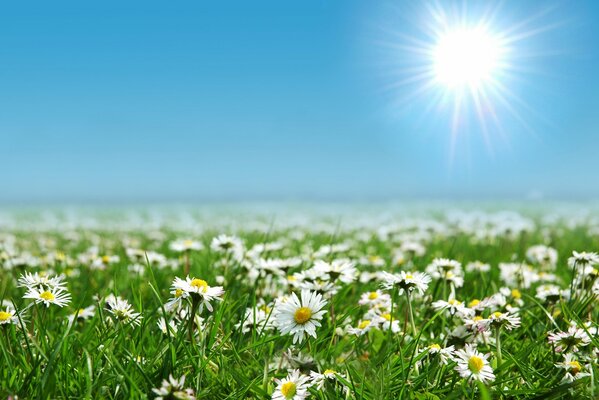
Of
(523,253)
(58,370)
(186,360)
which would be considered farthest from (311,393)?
(523,253)

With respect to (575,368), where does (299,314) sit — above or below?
above

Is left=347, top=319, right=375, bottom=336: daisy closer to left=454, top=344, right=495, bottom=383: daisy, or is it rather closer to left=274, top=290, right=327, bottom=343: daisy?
left=274, top=290, right=327, bottom=343: daisy

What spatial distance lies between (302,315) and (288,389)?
30 centimetres

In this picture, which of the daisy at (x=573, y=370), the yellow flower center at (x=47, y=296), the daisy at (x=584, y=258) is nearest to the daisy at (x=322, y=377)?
the daisy at (x=573, y=370)

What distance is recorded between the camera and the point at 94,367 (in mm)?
2199

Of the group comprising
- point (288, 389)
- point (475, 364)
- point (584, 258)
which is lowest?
point (288, 389)

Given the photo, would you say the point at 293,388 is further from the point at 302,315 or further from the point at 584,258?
the point at 584,258

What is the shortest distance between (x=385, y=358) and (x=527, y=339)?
1.01 metres

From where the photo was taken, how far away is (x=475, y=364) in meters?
2.01

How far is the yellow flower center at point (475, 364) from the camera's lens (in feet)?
6.54

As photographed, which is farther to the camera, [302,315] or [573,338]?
[573,338]

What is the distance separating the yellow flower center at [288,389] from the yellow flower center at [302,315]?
0.26m

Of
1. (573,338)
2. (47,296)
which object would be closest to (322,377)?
(573,338)

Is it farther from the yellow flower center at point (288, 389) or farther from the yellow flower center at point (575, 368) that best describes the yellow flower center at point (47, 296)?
the yellow flower center at point (575, 368)
